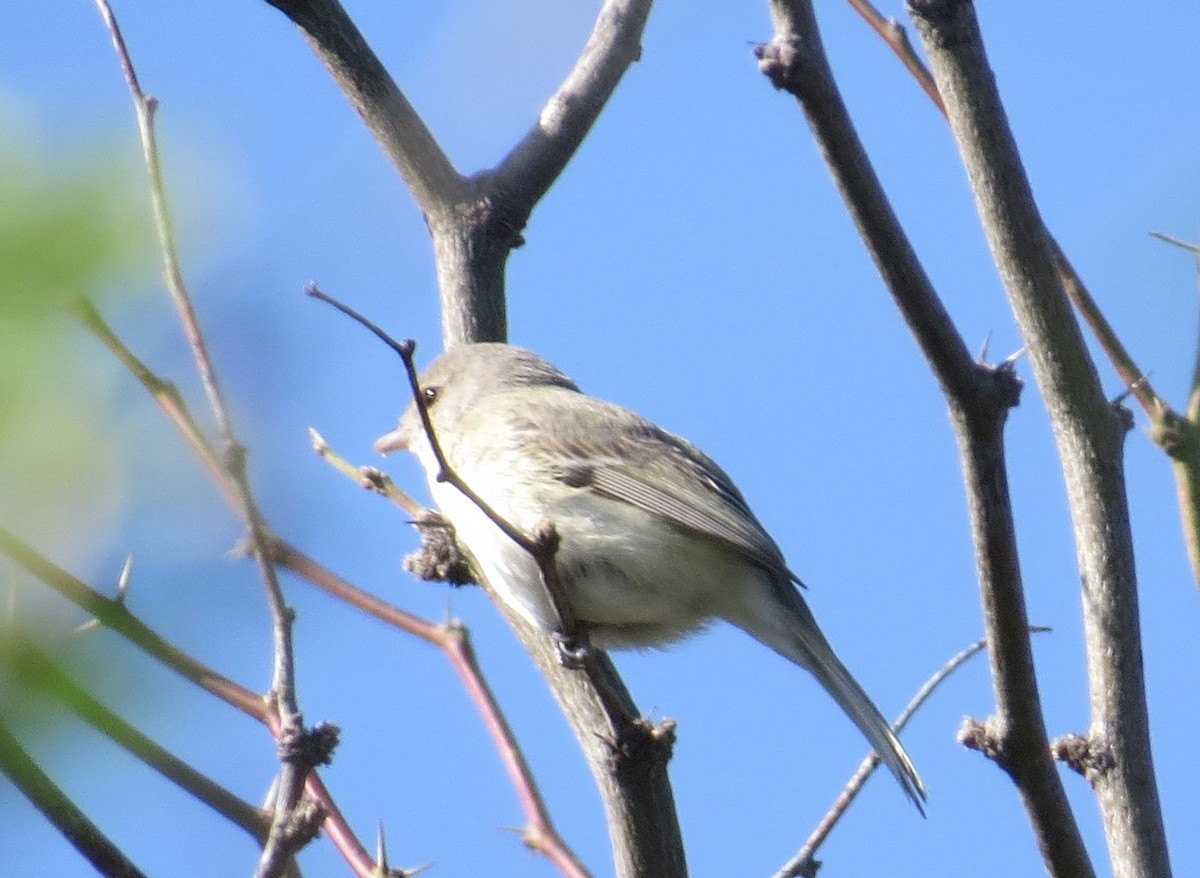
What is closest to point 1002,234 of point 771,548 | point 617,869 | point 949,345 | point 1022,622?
point 949,345

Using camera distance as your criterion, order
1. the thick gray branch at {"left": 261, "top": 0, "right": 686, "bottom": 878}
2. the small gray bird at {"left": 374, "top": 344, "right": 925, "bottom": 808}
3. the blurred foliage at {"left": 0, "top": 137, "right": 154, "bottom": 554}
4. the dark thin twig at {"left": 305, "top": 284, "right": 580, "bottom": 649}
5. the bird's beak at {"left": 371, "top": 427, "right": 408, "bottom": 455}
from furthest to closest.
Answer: the bird's beak at {"left": 371, "top": 427, "right": 408, "bottom": 455} < the thick gray branch at {"left": 261, "top": 0, "right": 686, "bottom": 878} < the small gray bird at {"left": 374, "top": 344, "right": 925, "bottom": 808} < the dark thin twig at {"left": 305, "top": 284, "right": 580, "bottom": 649} < the blurred foliage at {"left": 0, "top": 137, "right": 154, "bottom": 554}

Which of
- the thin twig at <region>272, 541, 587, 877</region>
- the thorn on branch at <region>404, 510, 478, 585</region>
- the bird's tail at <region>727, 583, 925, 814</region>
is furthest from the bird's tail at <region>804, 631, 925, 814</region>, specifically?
the thorn on branch at <region>404, 510, 478, 585</region>

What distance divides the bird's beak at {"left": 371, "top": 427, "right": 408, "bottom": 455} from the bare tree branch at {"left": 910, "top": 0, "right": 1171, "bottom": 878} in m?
2.49

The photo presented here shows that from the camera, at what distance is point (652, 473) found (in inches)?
161

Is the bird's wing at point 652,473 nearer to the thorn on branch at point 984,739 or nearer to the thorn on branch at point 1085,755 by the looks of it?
the thorn on branch at point 1085,755

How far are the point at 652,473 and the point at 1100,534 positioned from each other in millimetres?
1652

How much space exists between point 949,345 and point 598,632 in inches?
70.6

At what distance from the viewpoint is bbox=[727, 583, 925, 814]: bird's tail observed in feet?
11.2

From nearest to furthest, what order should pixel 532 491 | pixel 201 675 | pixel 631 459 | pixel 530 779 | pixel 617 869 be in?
pixel 201 675 < pixel 617 869 < pixel 530 779 < pixel 532 491 < pixel 631 459

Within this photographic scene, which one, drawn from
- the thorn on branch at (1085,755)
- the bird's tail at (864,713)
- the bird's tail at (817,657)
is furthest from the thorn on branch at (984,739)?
the bird's tail at (817,657)

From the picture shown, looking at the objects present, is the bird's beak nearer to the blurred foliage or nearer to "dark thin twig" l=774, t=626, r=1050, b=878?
"dark thin twig" l=774, t=626, r=1050, b=878

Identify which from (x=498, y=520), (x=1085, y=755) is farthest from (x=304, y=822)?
(x=1085, y=755)

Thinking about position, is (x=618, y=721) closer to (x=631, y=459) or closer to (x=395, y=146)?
(x=631, y=459)

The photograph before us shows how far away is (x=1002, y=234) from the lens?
2.39 meters
